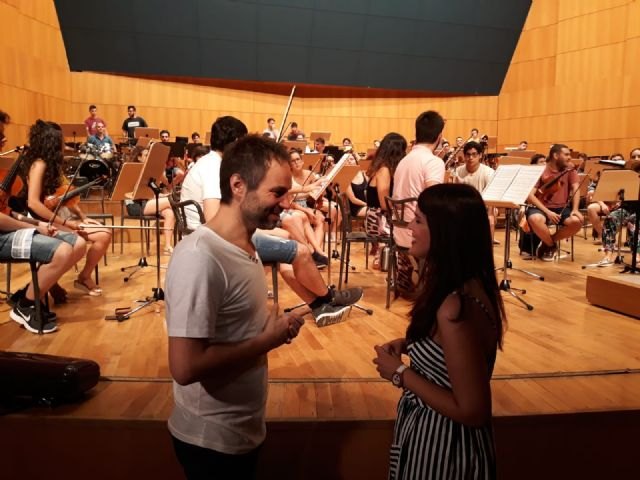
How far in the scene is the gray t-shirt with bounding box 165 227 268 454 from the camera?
1.24 m

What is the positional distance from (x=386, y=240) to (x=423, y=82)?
35.9ft

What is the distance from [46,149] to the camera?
149 inches

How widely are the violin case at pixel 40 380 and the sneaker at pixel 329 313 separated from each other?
1480 millimetres

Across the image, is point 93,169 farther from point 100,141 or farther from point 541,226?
point 100,141

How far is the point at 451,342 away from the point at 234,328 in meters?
0.51

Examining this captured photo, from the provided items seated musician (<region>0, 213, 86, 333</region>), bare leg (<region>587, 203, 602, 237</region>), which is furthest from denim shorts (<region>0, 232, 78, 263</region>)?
bare leg (<region>587, 203, 602, 237</region>)

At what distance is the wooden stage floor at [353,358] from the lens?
7.76 feet

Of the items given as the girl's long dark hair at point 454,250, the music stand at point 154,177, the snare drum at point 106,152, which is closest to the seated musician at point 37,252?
the music stand at point 154,177

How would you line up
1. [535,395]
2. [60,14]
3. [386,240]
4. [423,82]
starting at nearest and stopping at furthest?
[535,395], [386,240], [60,14], [423,82]

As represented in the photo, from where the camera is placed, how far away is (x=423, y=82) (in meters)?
14.2

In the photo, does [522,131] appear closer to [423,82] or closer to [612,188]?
[423,82]

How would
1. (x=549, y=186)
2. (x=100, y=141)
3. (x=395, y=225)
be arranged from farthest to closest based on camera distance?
(x=100, y=141) < (x=549, y=186) < (x=395, y=225)

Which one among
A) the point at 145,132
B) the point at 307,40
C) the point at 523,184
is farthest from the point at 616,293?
the point at 307,40

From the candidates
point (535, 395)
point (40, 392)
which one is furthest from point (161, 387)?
point (535, 395)
